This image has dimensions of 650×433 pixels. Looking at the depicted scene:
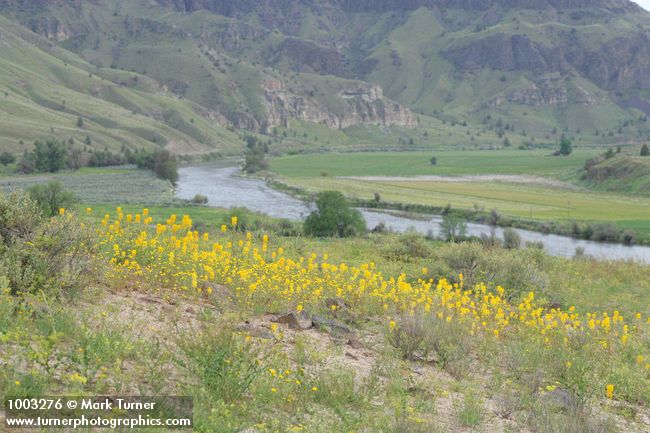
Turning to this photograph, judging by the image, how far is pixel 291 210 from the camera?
213 ft

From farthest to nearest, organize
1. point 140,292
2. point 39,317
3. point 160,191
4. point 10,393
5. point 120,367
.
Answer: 1. point 160,191
2. point 140,292
3. point 39,317
4. point 120,367
5. point 10,393

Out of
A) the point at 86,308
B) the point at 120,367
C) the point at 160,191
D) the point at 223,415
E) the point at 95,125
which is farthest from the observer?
the point at 95,125

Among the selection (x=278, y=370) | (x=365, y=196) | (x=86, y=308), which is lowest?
(x=365, y=196)

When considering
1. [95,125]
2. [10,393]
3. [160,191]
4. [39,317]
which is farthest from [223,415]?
[95,125]

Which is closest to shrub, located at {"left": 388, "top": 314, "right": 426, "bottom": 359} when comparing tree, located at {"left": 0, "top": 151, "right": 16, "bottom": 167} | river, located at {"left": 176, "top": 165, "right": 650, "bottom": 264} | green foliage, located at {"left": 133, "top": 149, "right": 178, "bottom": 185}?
river, located at {"left": 176, "top": 165, "right": 650, "bottom": 264}

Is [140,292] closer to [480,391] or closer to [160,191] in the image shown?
[480,391]

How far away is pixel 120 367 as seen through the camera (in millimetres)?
5984

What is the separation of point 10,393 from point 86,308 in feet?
8.30

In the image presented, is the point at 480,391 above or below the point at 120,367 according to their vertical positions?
below

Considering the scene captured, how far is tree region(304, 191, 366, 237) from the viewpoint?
43656mm

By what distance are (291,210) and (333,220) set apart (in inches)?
834

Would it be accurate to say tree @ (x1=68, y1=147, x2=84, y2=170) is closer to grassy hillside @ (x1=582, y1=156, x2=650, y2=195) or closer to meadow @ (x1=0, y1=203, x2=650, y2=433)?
grassy hillside @ (x1=582, y1=156, x2=650, y2=195)

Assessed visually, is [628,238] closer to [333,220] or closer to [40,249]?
[333,220]

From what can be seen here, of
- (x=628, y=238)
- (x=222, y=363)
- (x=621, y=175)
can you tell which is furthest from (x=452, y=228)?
(x=621, y=175)
